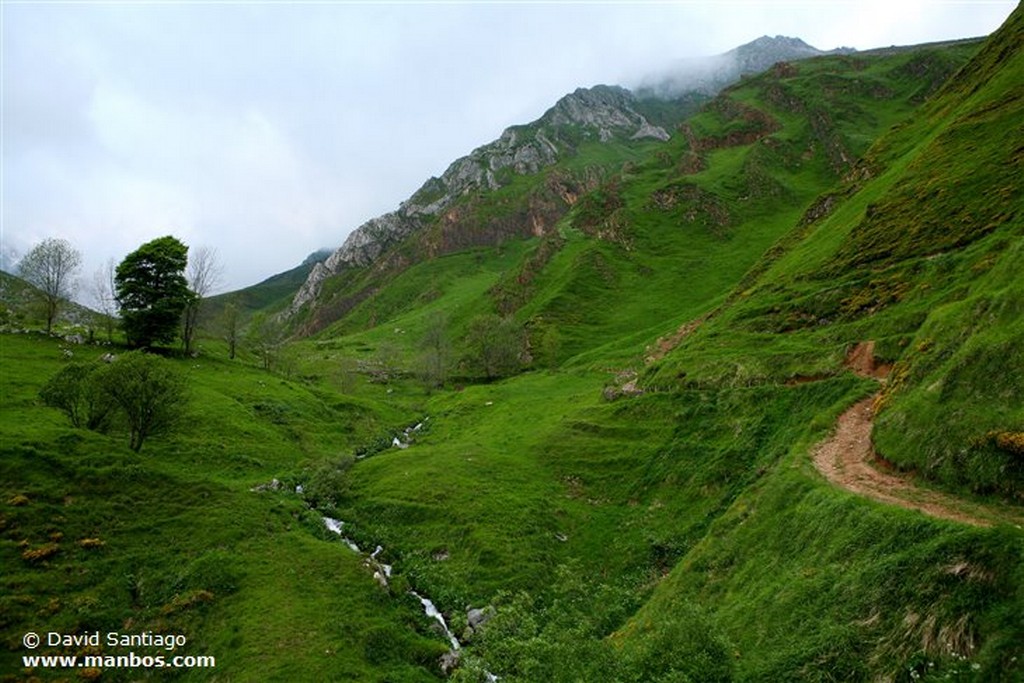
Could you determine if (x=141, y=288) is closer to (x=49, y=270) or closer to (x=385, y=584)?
(x=49, y=270)

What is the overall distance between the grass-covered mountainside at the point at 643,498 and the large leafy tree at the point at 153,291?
21.8ft

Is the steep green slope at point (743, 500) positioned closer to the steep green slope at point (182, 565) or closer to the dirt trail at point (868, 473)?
the dirt trail at point (868, 473)

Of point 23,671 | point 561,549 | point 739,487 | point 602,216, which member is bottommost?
point 561,549

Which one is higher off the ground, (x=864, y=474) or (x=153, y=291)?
(x=153, y=291)

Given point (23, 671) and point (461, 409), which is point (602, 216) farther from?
point (23, 671)

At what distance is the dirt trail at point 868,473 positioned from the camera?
20672 millimetres

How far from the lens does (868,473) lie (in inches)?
1098

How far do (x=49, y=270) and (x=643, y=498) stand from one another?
99.6 metres

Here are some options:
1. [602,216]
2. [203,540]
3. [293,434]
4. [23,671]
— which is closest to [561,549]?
[203,540]

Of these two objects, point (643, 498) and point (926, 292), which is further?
point (926, 292)

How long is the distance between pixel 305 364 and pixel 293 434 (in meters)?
88.1

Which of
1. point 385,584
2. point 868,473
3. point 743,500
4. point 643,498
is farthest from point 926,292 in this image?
point 385,584

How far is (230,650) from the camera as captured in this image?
31.3 metres

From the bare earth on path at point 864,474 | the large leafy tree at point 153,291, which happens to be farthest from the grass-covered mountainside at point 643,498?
the large leafy tree at point 153,291
